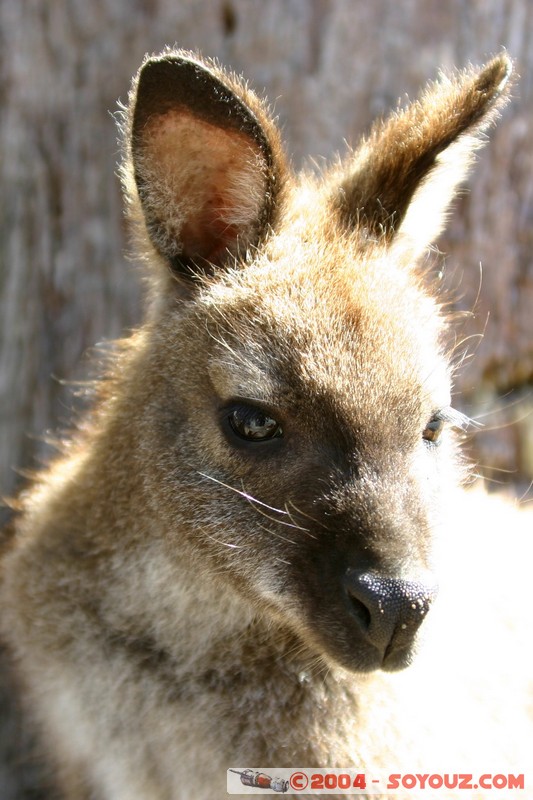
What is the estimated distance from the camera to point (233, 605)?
12.5ft

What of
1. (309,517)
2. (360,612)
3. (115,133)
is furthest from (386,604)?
(115,133)

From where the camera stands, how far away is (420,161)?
393cm

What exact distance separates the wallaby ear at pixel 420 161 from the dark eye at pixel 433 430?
2.61 ft

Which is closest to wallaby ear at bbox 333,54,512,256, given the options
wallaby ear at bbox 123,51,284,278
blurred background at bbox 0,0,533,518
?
wallaby ear at bbox 123,51,284,278

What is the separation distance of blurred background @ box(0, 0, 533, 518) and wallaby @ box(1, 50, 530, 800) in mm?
1184

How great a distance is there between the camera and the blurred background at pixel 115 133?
521 cm

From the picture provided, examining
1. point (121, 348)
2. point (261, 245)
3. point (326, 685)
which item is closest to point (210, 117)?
point (261, 245)

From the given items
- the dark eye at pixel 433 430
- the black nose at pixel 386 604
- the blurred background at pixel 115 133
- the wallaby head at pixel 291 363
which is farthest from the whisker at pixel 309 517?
the blurred background at pixel 115 133

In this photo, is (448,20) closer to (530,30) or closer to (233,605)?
(530,30)

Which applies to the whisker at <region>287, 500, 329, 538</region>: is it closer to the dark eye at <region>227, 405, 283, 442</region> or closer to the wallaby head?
the wallaby head

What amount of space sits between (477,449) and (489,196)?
150 centimetres

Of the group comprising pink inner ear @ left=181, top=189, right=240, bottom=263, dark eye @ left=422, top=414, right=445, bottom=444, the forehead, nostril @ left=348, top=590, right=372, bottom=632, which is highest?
pink inner ear @ left=181, top=189, right=240, bottom=263

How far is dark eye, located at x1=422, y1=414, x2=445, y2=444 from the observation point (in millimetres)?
3812

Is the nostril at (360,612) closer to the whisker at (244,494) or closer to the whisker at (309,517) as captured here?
the whisker at (309,517)
